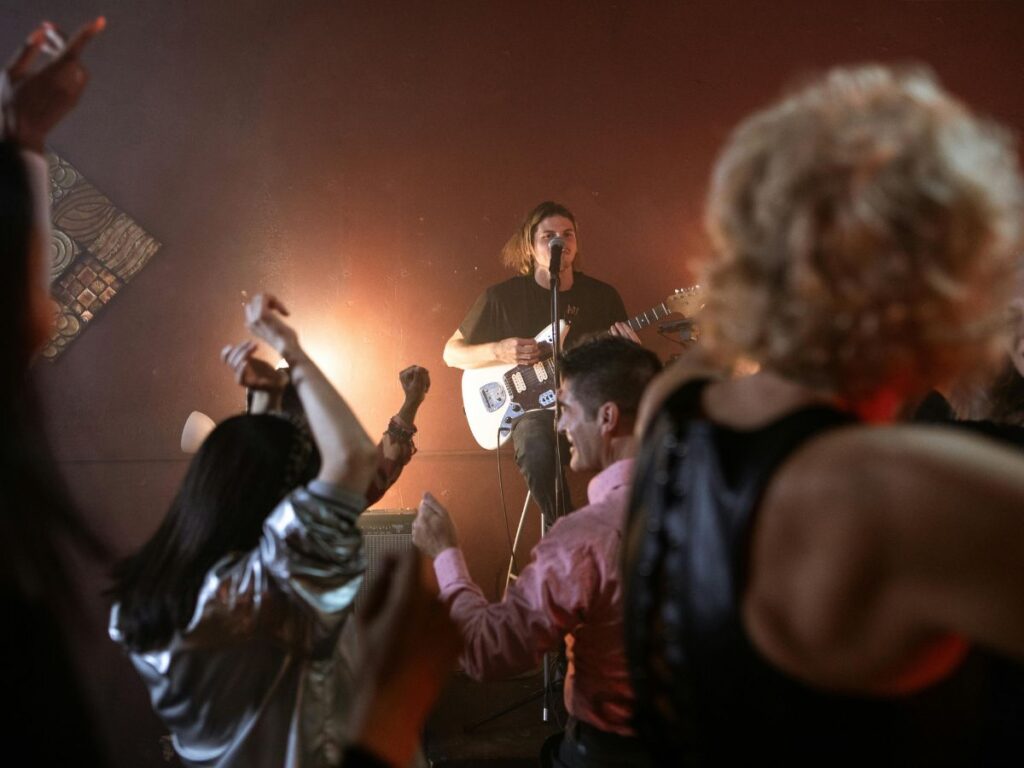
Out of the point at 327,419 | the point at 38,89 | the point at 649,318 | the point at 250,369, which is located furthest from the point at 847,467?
the point at 649,318

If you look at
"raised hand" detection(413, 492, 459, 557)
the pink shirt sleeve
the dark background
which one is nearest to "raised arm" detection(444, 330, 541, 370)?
the dark background

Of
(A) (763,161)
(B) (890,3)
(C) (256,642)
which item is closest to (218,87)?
(B) (890,3)

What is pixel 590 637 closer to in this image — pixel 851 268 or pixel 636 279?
pixel 851 268

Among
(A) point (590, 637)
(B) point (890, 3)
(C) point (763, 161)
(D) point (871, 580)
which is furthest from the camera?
(B) point (890, 3)

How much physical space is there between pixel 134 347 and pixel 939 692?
A: 501 cm

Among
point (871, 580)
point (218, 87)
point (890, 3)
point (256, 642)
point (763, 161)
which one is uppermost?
point (890, 3)

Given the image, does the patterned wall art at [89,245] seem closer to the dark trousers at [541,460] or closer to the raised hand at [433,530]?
the dark trousers at [541,460]

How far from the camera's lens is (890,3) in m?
4.94

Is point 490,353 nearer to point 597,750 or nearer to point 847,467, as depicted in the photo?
point 597,750

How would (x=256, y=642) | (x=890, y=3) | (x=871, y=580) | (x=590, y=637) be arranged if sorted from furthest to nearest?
(x=890, y=3)
(x=590, y=637)
(x=256, y=642)
(x=871, y=580)

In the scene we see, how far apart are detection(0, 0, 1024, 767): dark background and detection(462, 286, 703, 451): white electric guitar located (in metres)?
0.20

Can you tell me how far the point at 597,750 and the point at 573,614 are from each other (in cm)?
33

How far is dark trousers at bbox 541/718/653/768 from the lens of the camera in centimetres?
187

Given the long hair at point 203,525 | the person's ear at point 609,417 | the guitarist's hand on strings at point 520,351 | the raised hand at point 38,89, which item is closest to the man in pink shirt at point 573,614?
the person's ear at point 609,417
